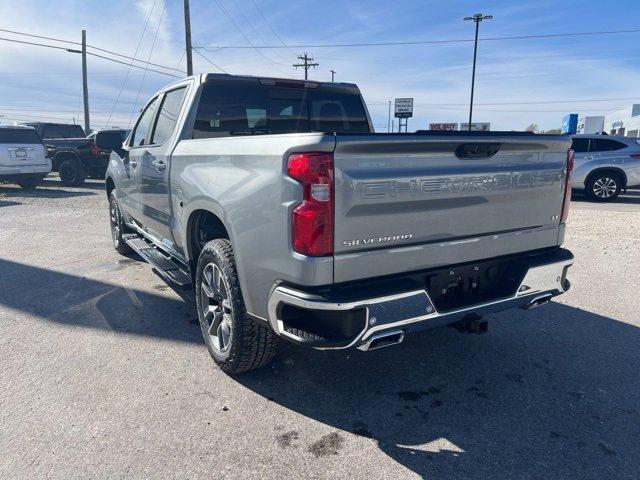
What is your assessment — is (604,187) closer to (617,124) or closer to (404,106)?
(404,106)

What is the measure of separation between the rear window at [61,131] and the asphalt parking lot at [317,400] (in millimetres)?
16671

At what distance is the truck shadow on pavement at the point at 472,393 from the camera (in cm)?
261

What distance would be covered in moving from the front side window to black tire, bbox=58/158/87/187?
1277cm

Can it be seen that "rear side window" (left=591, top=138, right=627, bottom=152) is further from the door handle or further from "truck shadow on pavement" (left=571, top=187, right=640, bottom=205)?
the door handle

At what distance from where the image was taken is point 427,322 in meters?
2.73

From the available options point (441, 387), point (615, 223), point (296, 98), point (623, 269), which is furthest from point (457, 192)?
point (615, 223)

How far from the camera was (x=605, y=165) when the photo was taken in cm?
1281

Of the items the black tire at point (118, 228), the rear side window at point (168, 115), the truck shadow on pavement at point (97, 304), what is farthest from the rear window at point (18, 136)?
the rear side window at point (168, 115)

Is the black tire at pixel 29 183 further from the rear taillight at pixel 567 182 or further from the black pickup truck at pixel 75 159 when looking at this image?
the rear taillight at pixel 567 182

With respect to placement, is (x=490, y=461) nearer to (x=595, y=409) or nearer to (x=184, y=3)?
(x=595, y=409)

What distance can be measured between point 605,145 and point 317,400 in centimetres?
1287

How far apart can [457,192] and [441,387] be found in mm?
1333

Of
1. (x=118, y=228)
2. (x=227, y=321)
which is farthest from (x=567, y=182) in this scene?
(x=118, y=228)

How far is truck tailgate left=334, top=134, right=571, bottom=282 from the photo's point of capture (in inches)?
98.5
